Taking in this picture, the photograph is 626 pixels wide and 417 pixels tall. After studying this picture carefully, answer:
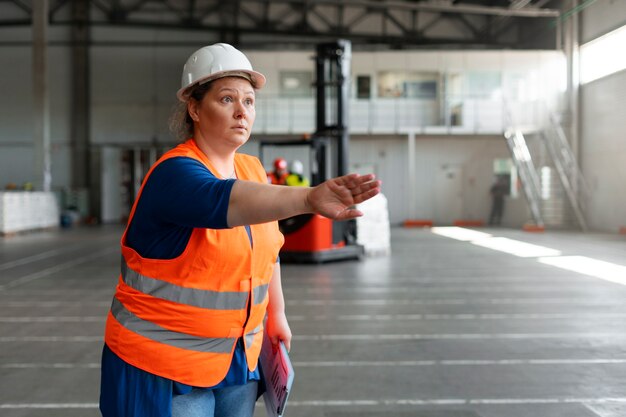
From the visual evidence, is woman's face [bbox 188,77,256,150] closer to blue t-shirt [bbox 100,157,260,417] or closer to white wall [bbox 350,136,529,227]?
blue t-shirt [bbox 100,157,260,417]

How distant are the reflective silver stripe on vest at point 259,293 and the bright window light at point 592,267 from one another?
31.2 ft

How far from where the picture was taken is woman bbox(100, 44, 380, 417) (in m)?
1.62

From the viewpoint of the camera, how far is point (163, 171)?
1.59m

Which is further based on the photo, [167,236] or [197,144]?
[197,144]

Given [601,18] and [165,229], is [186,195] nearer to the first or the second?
[165,229]

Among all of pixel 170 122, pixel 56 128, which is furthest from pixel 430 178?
pixel 170 122

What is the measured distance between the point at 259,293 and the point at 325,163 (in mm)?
11406

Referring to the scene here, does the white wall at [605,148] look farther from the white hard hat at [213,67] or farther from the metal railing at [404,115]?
the white hard hat at [213,67]

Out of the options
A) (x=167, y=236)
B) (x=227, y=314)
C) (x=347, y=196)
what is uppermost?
(x=347, y=196)

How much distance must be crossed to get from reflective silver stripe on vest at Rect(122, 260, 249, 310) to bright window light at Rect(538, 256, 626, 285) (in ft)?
31.8

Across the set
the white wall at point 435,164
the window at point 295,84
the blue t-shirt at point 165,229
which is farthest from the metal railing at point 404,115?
the blue t-shirt at point 165,229

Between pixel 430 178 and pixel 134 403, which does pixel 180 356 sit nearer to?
pixel 134 403

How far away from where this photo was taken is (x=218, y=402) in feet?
6.15

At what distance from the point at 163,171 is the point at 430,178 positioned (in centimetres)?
2682
